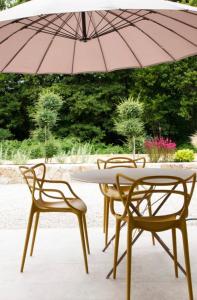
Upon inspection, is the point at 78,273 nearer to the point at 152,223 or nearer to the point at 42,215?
the point at 152,223

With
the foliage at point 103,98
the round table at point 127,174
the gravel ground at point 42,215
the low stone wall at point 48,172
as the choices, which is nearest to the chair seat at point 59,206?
the round table at point 127,174

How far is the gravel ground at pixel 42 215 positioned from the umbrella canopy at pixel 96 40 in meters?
1.66

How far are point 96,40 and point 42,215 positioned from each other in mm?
2226

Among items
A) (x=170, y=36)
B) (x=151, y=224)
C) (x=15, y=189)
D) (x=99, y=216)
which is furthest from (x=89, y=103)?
(x=151, y=224)

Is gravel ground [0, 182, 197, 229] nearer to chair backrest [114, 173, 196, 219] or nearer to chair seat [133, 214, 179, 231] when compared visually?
chair backrest [114, 173, 196, 219]

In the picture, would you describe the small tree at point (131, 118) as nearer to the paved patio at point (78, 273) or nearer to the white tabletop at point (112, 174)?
the paved patio at point (78, 273)

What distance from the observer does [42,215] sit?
5488 mm

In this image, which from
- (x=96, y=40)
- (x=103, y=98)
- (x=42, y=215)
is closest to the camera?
(x=96, y=40)

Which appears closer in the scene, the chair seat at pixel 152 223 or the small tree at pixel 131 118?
the chair seat at pixel 152 223

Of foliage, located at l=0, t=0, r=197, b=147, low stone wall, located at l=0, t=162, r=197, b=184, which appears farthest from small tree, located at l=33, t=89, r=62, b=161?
foliage, located at l=0, t=0, r=197, b=147

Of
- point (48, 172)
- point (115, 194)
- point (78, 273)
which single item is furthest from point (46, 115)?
point (78, 273)

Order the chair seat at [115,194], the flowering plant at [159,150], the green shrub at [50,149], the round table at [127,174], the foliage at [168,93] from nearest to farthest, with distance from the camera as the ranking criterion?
the round table at [127,174], the chair seat at [115,194], the flowering plant at [159,150], the green shrub at [50,149], the foliage at [168,93]

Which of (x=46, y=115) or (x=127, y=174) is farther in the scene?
(x=46, y=115)

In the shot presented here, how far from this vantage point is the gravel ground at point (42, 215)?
5.02m
